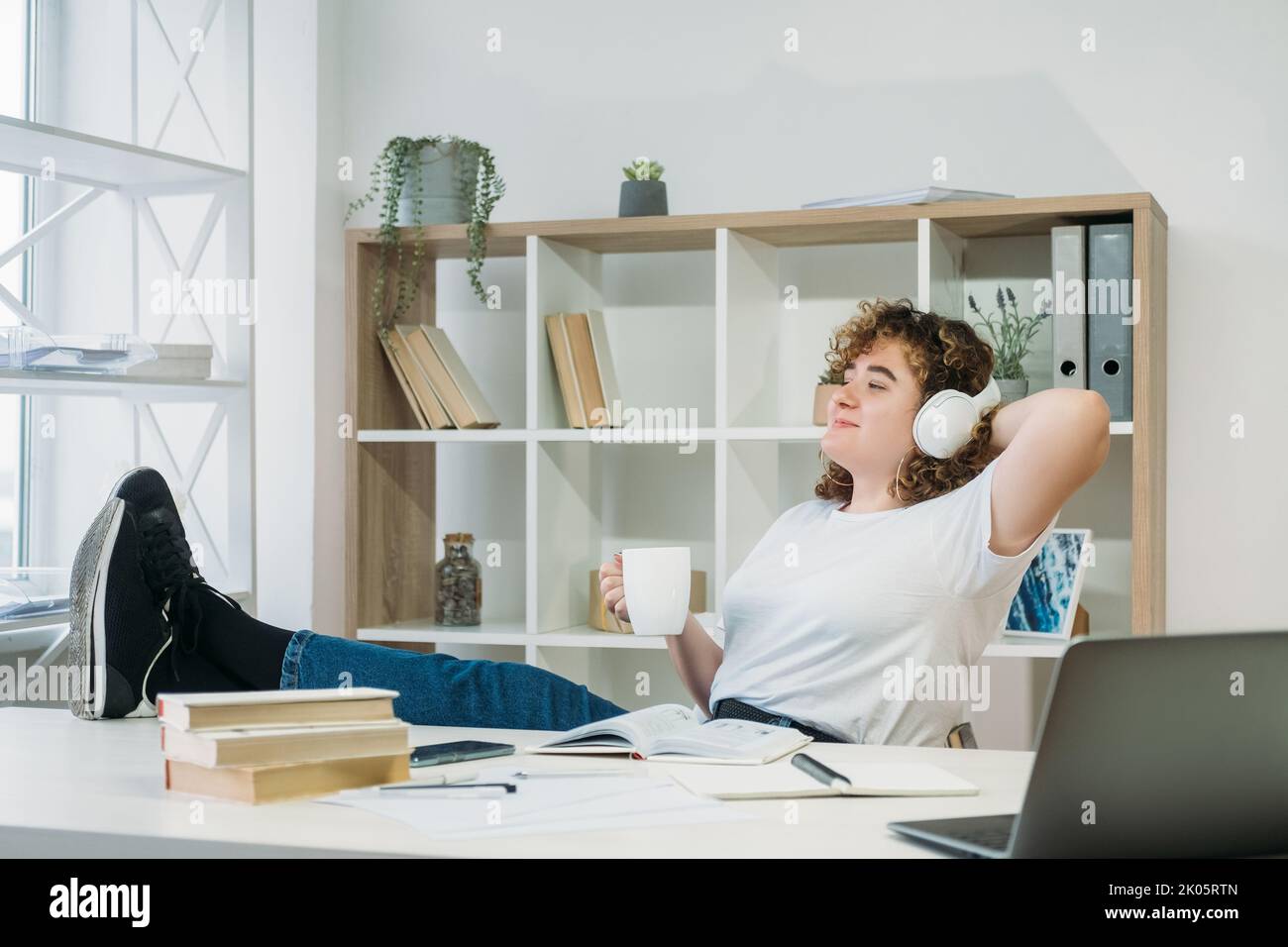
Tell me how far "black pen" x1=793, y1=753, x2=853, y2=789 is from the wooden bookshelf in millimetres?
1330

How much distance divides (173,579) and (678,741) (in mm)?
804

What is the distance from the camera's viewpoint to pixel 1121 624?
274 centimetres

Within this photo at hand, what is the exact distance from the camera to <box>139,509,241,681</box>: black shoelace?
1.78 metres

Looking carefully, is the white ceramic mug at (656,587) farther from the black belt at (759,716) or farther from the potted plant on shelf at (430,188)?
the potted plant on shelf at (430,188)

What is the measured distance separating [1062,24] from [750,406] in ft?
3.37

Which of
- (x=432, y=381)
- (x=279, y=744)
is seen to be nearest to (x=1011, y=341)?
(x=432, y=381)

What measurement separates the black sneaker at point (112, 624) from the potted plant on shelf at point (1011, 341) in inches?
62.1

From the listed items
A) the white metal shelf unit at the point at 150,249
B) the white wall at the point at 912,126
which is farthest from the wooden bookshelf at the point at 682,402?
the white metal shelf unit at the point at 150,249

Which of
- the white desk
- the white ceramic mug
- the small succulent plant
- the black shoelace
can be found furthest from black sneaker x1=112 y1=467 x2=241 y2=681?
the small succulent plant

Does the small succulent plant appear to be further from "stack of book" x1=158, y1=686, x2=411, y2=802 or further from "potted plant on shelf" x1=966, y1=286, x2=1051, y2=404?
"stack of book" x1=158, y1=686, x2=411, y2=802

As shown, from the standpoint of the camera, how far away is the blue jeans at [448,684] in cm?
170

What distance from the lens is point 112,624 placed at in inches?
66.4

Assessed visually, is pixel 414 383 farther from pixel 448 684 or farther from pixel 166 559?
pixel 448 684
